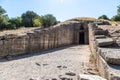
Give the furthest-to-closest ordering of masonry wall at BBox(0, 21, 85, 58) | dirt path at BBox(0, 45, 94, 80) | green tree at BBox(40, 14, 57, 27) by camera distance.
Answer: green tree at BBox(40, 14, 57, 27)
masonry wall at BBox(0, 21, 85, 58)
dirt path at BBox(0, 45, 94, 80)

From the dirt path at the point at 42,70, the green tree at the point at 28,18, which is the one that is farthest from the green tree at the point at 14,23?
the dirt path at the point at 42,70

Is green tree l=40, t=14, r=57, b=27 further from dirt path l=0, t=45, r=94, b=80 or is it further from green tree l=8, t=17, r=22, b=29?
dirt path l=0, t=45, r=94, b=80

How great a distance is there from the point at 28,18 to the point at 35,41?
52.1 feet

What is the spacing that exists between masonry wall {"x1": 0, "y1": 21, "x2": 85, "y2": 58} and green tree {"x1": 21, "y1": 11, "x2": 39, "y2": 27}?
1038 cm

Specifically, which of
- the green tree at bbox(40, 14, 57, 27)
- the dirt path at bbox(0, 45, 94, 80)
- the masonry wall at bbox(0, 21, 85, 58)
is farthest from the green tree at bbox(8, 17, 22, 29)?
the dirt path at bbox(0, 45, 94, 80)

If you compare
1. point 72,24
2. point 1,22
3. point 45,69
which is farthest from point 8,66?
point 1,22

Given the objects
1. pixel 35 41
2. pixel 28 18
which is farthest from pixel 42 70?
pixel 28 18

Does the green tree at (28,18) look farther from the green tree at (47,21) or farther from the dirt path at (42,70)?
the dirt path at (42,70)

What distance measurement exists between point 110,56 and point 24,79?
4495mm

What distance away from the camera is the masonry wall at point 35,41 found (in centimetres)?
1277

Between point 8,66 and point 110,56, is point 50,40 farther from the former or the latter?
point 110,56

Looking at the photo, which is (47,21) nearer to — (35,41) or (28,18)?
(35,41)

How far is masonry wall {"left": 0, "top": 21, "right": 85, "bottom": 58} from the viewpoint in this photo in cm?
1277

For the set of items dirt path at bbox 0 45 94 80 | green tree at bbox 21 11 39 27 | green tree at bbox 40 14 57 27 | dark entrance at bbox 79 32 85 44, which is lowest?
dirt path at bbox 0 45 94 80
